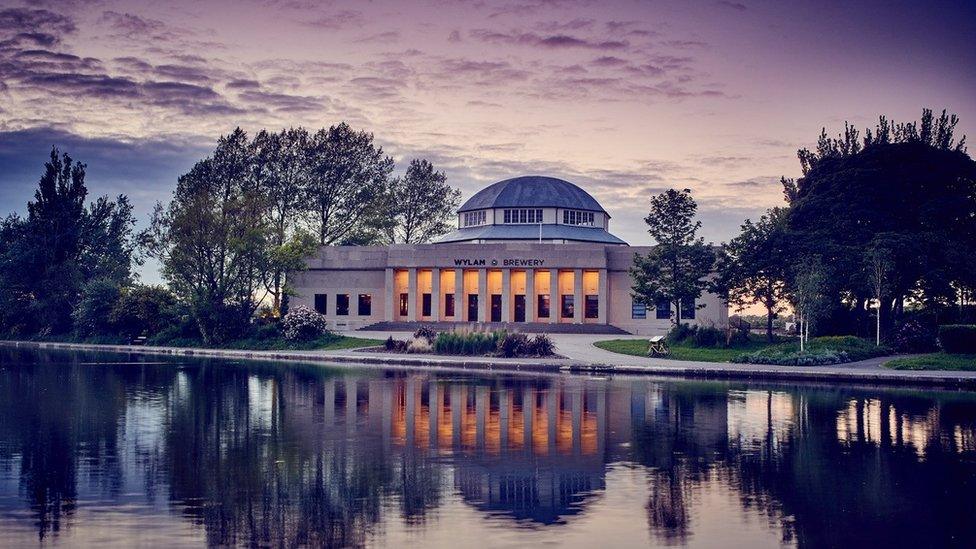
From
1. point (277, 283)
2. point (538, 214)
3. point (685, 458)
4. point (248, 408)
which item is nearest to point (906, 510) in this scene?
point (685, 458)

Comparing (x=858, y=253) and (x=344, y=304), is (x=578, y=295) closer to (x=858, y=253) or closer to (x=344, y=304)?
(x=344, y=304)

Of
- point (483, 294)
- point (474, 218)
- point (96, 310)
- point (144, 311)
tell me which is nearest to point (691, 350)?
point (483, 294)

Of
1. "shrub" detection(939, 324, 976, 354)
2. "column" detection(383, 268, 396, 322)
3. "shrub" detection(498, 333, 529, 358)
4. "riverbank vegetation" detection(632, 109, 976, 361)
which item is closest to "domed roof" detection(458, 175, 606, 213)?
"column" detection(383, 268, 396, 322)

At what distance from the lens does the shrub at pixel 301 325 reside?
168 feet

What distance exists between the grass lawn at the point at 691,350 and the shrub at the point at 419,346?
9069 millimetres

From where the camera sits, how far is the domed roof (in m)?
78.8

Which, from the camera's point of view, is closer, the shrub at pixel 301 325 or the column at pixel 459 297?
the shrub at pixel 301 325

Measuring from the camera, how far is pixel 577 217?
3127 inches

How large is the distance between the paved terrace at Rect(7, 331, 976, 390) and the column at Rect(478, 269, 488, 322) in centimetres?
1890

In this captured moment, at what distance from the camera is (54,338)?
203 feet

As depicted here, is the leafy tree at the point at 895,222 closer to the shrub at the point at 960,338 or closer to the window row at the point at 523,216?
the shrub at the point at 960,338

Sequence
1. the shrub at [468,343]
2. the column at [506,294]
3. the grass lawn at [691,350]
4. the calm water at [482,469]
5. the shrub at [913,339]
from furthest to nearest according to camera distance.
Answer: the column at [506,294], the shrub at [468,343], the shrub at [913,339], the grass lawn at [691,350], the calm water at [482,469]

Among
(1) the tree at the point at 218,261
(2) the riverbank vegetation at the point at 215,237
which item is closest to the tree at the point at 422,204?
(2) the riverbank vegetation at the point at 215,237

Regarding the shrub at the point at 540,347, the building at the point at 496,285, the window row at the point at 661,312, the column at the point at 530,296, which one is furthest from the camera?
the column at the point at 530,296
